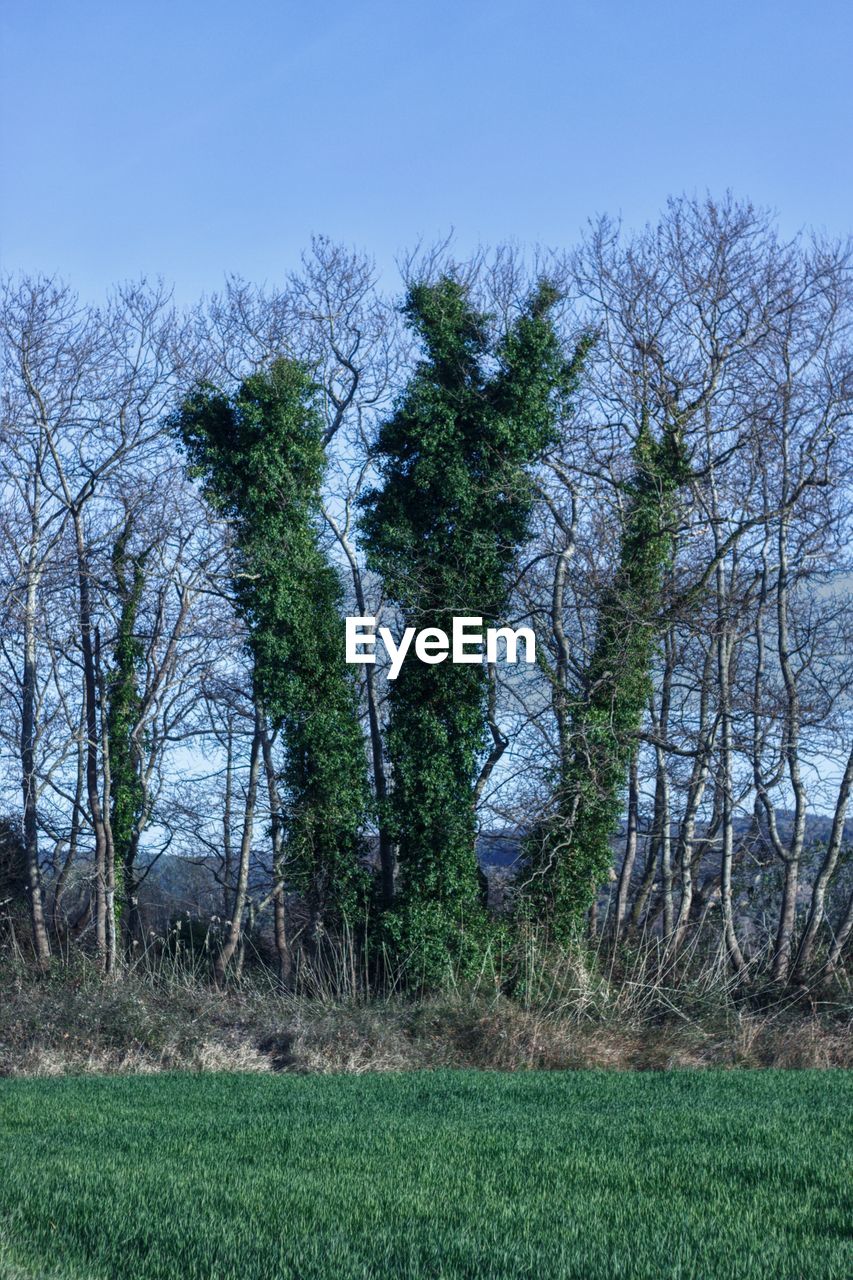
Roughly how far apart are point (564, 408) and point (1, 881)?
41.0 ft

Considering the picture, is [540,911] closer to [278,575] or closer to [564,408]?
[278,575]

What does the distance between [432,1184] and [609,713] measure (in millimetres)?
12502

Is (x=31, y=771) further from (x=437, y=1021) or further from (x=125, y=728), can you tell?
(x=437, y=1021)

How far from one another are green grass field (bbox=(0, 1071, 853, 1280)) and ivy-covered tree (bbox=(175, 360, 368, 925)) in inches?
334

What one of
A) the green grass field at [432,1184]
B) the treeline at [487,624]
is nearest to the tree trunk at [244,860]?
the treeline at [487,624]

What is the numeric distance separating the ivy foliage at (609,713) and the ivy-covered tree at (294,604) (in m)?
3.11

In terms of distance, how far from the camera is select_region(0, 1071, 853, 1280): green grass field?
5094 millimetres

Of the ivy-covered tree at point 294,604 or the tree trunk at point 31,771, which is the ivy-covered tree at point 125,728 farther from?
the ivy-covered tree at point 294,604

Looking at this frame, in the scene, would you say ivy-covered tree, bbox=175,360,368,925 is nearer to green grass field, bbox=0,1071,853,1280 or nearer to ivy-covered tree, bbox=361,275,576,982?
ivy-covered tree, bbox=361,275,576,982

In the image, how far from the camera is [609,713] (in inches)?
734

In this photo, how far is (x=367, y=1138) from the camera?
26.9 feet

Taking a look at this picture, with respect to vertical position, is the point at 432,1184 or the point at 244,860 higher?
the point at 244,860

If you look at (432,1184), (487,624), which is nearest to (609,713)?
(487,624)

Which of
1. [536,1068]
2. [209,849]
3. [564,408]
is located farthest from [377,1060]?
[564,408]
